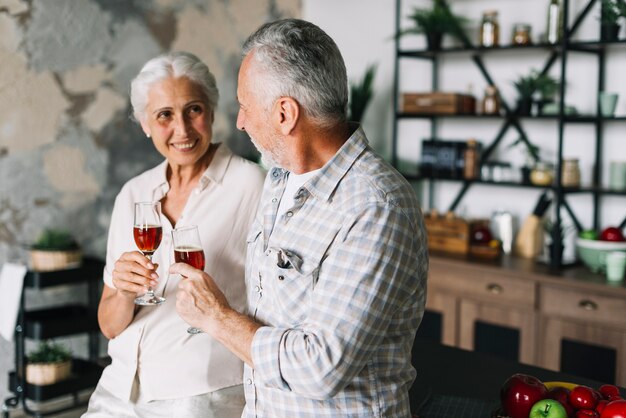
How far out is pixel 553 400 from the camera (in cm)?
161

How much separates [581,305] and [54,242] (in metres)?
2.70

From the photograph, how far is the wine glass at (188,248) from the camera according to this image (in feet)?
5.95

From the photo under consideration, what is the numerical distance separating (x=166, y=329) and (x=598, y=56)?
117 inches

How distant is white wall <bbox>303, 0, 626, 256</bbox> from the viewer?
4.05 m

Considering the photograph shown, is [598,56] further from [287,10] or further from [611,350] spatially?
[287,10]

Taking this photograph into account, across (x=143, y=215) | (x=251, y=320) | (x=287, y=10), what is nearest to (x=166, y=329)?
(x=143, y=215)

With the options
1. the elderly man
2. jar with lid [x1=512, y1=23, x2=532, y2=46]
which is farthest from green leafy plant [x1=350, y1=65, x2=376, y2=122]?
the elderly man

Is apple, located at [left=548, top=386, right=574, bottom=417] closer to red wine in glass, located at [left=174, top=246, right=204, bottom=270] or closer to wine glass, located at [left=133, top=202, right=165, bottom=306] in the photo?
red wine in glass, located at [left=174, top=246, right=204, bottom=270]

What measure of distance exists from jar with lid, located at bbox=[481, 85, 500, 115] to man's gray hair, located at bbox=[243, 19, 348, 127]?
2.90 m

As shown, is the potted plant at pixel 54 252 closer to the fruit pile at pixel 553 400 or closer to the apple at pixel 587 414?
the fruit pile at pixel 553 400

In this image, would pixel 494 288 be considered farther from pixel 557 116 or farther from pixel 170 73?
pixel 170 73

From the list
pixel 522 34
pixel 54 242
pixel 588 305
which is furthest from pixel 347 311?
pixel 522 34

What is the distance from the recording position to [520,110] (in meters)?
4.13

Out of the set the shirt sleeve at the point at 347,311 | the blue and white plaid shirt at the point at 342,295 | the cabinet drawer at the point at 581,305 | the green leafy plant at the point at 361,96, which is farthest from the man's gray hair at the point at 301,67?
the green leafy plant at the point at 361,96
